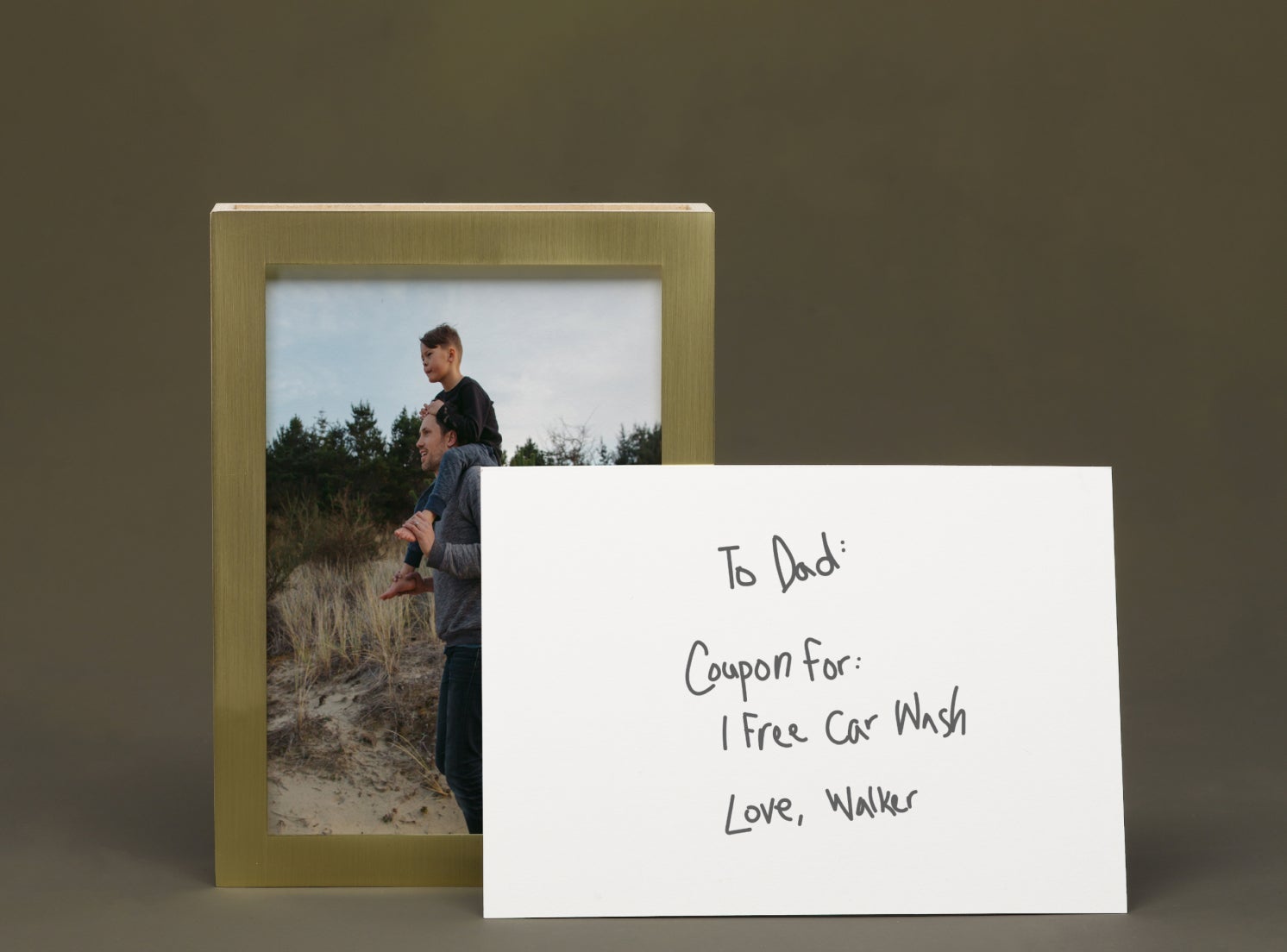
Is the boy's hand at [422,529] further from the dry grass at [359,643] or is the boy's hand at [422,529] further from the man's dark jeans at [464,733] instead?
the man's dark jeans at [464,733]

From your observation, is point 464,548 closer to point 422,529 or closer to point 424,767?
point 422,529

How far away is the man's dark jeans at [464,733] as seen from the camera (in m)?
1.88

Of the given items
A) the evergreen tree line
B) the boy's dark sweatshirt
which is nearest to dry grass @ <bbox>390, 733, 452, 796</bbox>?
the evergreen tree line

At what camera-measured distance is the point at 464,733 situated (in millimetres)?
1881

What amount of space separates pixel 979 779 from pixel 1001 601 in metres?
0.22

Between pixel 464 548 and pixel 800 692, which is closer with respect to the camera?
pixel 800 692

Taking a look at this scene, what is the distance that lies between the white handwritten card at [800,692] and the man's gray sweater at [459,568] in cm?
10

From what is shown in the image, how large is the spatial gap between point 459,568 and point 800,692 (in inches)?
18.5

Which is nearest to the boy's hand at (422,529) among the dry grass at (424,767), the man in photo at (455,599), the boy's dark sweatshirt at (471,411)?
the man in photo at (455,599)

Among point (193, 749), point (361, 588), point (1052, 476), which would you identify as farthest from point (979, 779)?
point (193, 749)

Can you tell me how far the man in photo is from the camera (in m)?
1.86

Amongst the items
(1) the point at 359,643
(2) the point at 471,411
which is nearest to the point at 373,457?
(2) the point at 471,411

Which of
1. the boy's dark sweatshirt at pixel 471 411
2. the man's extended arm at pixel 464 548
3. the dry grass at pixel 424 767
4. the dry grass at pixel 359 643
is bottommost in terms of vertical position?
the dry grass at pixel 424 767

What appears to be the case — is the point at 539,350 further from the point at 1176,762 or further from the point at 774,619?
the point at 1176,762
